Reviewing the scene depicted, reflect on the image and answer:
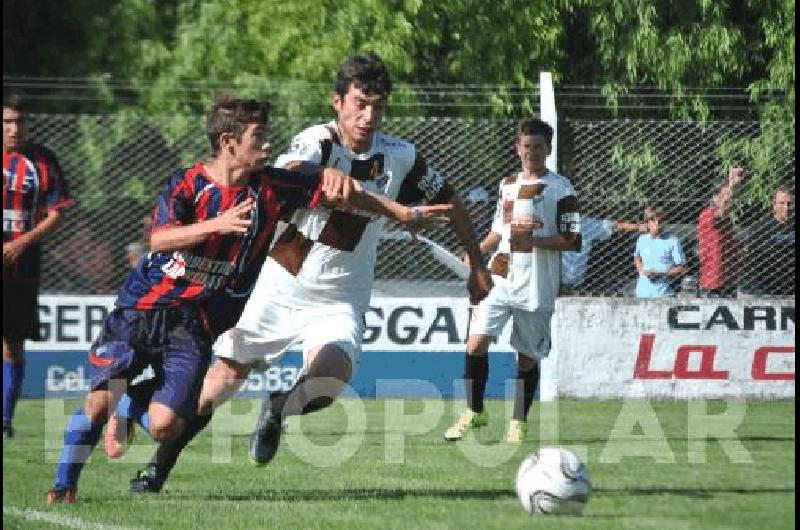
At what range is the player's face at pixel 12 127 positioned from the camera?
438 inches

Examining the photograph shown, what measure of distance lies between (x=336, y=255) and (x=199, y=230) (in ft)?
4.84

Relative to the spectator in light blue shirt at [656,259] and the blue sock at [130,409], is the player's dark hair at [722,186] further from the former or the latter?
the blue sock at [130,409]

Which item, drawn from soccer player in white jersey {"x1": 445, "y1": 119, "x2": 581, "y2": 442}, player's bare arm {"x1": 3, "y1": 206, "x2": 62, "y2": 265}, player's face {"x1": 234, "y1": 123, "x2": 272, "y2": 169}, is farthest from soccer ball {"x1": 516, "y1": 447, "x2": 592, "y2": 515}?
player's bare arm {"x1": 3, "y1": 206, "x2": 62, "y2": 265}

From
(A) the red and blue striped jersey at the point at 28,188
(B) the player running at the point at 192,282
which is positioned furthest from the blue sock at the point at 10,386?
(B) the player running at the point at 192,282

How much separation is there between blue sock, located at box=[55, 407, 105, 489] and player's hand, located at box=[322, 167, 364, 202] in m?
1.47

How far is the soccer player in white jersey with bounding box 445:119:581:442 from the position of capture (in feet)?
38.0

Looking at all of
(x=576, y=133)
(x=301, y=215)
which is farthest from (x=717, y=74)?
(x=301, y=215)

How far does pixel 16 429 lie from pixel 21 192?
1.73m

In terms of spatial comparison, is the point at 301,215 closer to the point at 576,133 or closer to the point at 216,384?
the point at 216,384

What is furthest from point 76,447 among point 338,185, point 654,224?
point 654,224

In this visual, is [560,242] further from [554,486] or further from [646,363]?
[554,486]

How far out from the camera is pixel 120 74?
1078 inches

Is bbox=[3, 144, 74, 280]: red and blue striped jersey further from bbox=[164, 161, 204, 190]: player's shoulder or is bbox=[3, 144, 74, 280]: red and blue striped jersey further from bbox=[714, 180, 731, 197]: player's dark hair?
bbox=[714, 180, 731, 197]: player's dark hair

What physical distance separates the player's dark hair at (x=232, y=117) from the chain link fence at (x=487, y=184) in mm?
7012
